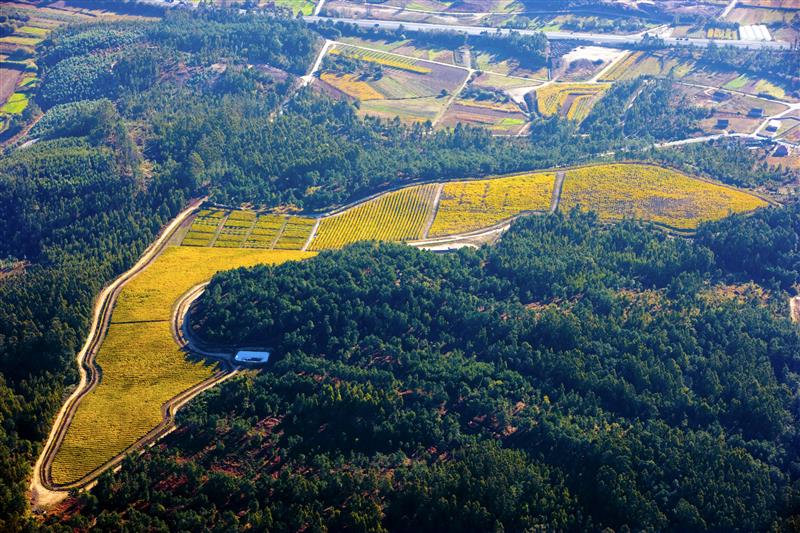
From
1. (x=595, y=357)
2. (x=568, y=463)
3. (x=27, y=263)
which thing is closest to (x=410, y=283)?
(x=595, y=357)

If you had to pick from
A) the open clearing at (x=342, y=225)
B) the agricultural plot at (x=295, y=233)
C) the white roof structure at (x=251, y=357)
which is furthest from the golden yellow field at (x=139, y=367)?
the agricultural plot at (x=295, y=233)

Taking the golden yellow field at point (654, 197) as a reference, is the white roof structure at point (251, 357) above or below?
below

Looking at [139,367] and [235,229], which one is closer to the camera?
[139,367]

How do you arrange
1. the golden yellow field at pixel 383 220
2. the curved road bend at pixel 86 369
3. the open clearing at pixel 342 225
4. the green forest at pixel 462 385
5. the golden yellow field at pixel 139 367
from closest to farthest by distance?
the green forest at pixel 462 385
the curved road bend at pixel 86 369
the golden yellow field at pixel 139 367
the open clearing at pixel 342 225
the golden yellow field at pixel 383 220

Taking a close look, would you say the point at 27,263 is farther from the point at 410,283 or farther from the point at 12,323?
the point at 410,283

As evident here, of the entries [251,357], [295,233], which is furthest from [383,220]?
[251,357]

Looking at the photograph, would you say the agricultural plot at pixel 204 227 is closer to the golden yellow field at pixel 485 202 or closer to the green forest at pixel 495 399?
the green forest at pixel 495 399

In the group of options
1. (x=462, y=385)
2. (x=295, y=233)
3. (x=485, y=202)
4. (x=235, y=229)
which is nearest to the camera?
(x=462, y=385)

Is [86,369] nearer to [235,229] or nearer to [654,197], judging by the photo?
[235,229]
